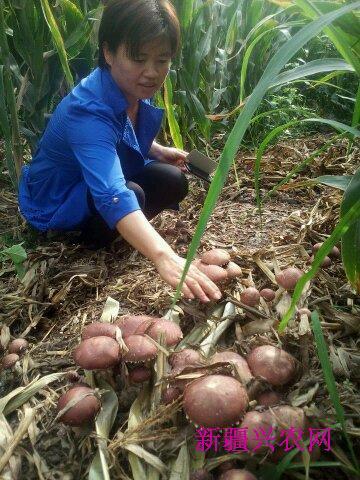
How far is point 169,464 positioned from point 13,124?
1845 mm

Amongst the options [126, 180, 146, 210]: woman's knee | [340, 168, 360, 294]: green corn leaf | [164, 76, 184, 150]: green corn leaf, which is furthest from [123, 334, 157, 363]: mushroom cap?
[164, 76, 184, 150]: green corn leaf

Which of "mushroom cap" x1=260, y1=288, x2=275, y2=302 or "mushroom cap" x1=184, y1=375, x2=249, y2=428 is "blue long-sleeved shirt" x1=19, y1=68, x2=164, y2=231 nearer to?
"mushroom cap" x1=260, y1=288, x2=275, y2=302

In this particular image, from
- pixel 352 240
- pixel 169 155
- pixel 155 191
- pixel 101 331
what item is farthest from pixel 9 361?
pixel 169 155

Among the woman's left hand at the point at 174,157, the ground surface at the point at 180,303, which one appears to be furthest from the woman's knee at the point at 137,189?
the woman's left hand at the point at 174,157

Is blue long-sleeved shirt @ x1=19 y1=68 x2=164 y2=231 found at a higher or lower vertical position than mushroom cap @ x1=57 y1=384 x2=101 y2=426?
higher

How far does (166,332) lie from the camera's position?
1.25 metres

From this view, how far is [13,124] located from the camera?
2219mm

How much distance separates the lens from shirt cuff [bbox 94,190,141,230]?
1640mm

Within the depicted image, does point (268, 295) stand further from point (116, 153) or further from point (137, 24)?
point (137, 24)

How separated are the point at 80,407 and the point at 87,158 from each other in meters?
1.03

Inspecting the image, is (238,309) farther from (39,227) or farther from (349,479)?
(39,227)

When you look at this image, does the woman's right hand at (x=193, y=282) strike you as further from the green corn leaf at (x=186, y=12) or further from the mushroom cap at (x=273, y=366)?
the green corn leaf at (x=186, y=12)

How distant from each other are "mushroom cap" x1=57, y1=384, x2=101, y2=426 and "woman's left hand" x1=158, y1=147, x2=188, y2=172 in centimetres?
171

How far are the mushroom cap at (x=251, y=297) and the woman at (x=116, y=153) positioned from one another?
0.10m
